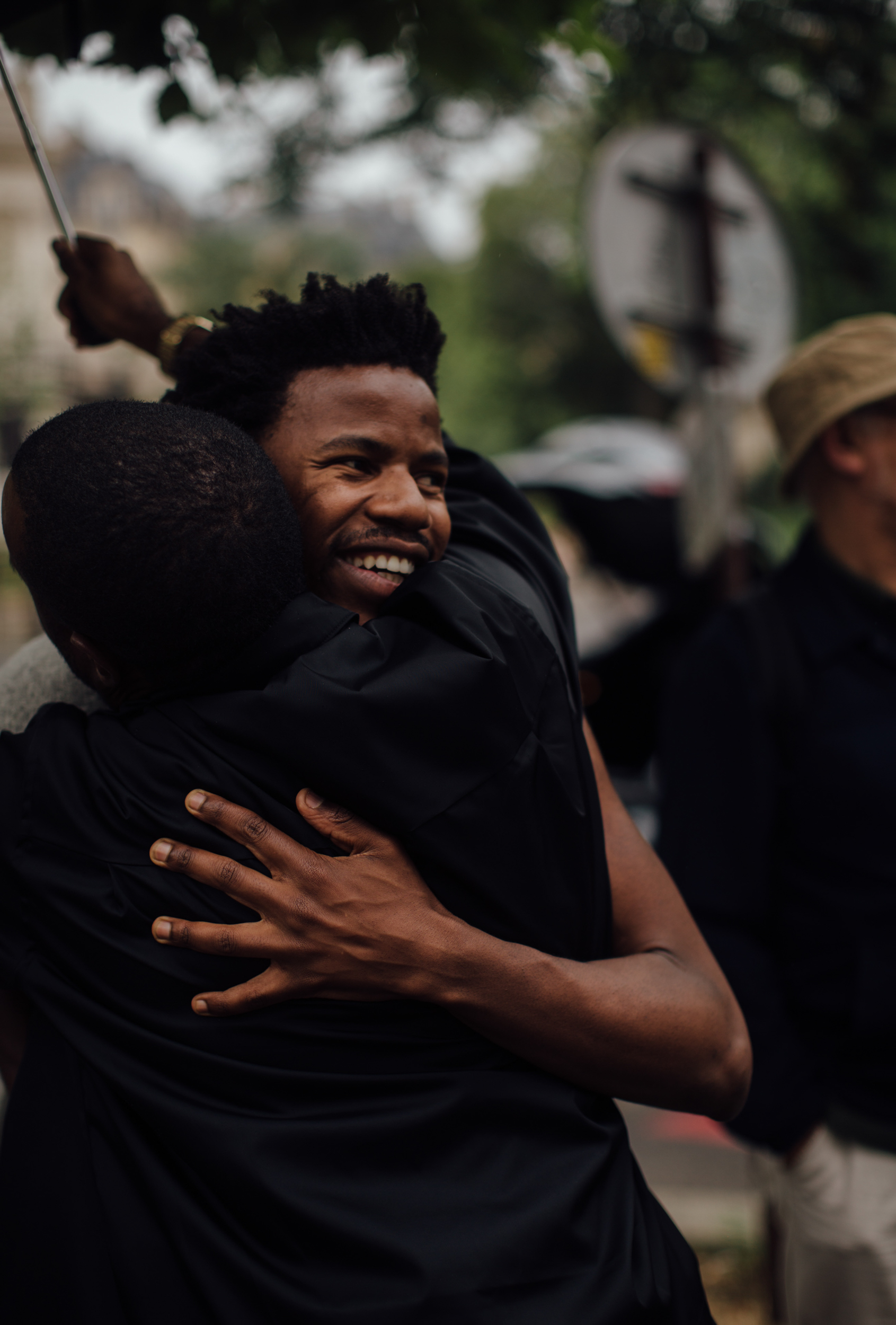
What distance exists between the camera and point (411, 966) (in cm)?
129

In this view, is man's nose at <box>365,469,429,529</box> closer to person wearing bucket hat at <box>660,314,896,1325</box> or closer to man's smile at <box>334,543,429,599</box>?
man's smile at <box>334,543,429,599</box>

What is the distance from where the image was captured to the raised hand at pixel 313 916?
1.26 meters

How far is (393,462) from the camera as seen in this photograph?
1552 millimetres

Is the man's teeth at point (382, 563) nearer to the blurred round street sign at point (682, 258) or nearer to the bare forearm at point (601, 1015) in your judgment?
the bare forearm at point (601, 1015)

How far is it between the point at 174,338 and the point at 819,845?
5.51 feet

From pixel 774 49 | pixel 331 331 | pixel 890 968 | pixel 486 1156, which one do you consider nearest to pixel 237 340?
pixel 331 331

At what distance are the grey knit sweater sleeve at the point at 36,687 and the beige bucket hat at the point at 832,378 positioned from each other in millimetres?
1890

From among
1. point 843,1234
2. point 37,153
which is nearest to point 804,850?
point 843,1234

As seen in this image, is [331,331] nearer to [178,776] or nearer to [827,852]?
[178,776]

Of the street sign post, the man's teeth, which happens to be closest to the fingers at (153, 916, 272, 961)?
the man's teeth

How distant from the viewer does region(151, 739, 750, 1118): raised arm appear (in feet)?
4.15

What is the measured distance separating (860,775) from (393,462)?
1356 millimetres

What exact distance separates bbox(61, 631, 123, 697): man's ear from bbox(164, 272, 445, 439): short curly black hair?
385 mm

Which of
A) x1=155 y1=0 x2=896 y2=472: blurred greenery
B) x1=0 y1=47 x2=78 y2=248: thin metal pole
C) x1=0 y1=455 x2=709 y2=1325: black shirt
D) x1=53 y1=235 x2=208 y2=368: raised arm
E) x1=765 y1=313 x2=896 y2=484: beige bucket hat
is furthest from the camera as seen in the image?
x1=155 y1=0 x2=896 y2=472: blurred greenery
